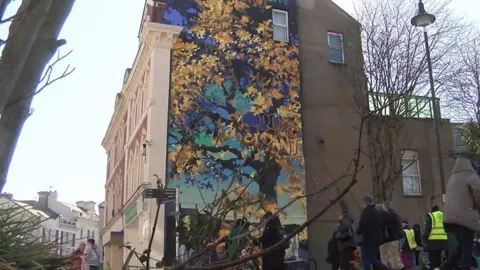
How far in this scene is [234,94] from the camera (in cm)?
2178

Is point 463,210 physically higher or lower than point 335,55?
lower

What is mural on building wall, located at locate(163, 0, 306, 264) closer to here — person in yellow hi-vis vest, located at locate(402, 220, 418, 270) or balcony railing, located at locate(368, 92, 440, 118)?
balcony railing, located at locate(368, 92, 440, 118)

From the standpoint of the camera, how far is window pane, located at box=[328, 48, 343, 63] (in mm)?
24547

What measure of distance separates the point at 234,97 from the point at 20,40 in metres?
19.2

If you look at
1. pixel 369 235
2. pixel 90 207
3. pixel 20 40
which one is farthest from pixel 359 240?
pixel 90 207

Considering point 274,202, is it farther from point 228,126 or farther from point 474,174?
point 474,174

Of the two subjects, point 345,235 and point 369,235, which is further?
point 345,235

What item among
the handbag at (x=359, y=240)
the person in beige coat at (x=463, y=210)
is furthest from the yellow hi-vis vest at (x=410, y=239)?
the person in beige coat at (x=463, y=210)

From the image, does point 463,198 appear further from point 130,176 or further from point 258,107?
point 130,176

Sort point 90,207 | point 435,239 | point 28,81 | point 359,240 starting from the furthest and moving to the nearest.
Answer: point 90,207 < point 435,239 < point 359,240 < point 28,81

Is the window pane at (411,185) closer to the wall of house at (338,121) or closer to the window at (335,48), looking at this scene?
the wall of house at (338,121)

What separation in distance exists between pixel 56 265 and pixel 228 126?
18.6 meters

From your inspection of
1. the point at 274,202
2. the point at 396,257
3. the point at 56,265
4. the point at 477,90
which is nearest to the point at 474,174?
the point at 396,257

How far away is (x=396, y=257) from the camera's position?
10367 mm
